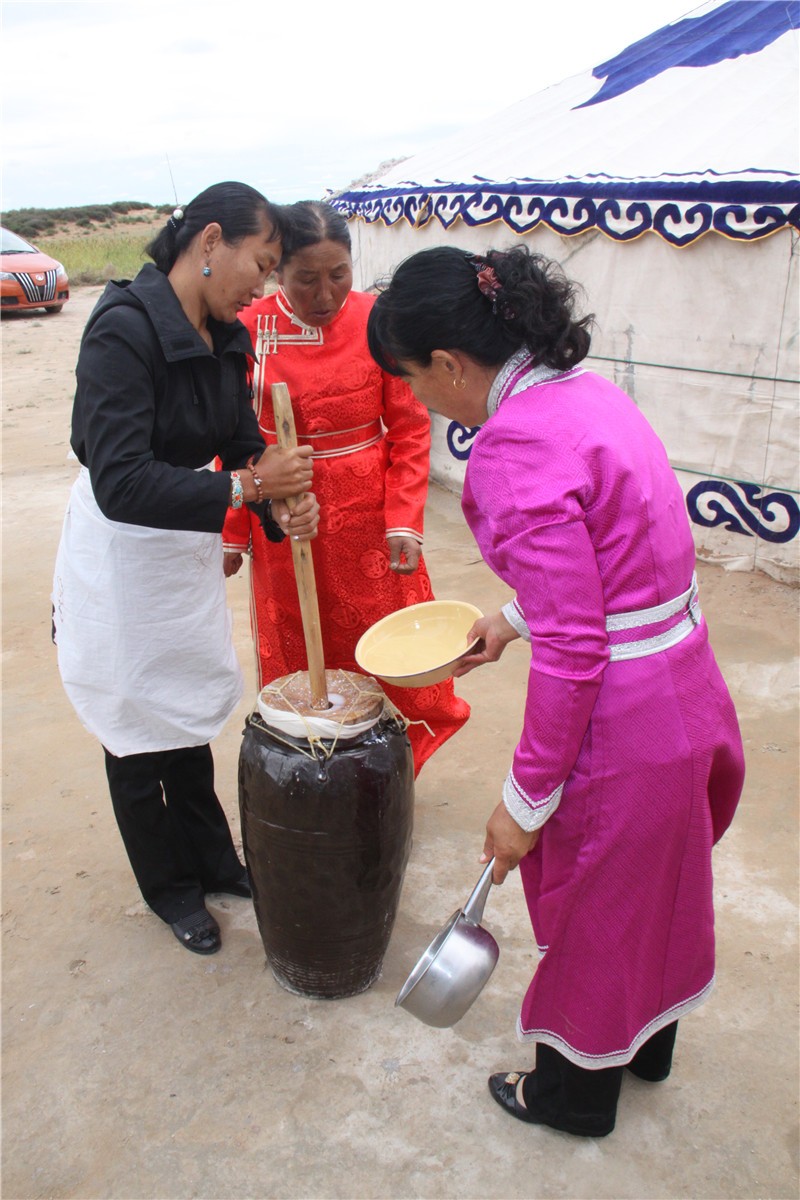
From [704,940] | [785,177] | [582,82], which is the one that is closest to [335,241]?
[704,940]

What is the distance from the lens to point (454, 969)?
183 cm

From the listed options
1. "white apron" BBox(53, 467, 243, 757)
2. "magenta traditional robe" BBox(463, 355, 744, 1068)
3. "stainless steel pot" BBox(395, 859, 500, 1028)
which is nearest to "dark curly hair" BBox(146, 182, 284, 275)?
"white apron" BBox(53, 467, 243, 757)

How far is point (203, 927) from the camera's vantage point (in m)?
2.46

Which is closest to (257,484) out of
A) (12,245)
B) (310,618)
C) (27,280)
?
(310,618)

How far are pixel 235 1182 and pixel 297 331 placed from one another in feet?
6.27

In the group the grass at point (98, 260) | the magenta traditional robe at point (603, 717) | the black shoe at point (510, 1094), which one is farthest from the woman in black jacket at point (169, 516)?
the grass at point (98, 260)

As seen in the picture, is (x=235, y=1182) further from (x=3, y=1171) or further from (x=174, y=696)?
(x=174, y=696)

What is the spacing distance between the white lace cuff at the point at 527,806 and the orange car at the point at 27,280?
1465cm

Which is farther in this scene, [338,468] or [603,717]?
[338,468]

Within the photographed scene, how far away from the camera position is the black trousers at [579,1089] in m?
1.79

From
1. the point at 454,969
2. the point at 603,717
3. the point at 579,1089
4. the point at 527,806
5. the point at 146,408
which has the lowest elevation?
the point at 579,1089

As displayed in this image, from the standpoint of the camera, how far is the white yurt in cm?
438

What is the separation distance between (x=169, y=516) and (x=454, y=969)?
1044mm

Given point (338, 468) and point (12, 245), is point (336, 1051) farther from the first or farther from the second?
point (12, 245)
